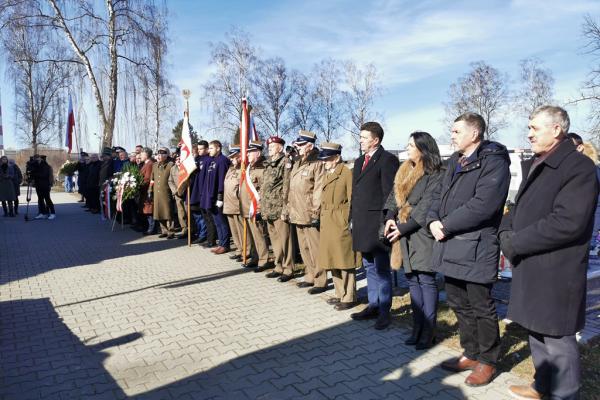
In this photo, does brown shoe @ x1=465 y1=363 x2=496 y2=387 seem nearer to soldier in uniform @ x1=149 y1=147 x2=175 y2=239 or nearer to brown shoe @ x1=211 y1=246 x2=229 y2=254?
brown shoe @ x1=211 y1=246 x2=229 y2=254

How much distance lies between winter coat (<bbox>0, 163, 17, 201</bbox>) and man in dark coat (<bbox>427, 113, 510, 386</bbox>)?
1593cm

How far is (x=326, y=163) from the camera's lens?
583 cm

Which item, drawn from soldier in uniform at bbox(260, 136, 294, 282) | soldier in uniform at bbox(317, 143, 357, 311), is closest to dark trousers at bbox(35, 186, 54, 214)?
soldier in uniform at bbox(260, 136, 294, 282)

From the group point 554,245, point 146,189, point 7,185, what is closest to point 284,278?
point 554,245

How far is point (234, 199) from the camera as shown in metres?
8.41

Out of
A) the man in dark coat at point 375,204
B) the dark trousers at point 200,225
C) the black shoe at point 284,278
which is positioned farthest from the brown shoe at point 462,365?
the dark trousers at point 200,225

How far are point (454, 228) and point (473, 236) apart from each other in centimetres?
16

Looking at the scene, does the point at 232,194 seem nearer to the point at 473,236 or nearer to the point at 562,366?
the point at 473,236

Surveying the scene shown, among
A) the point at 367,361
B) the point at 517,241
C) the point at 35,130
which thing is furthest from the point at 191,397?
the point at 35,130

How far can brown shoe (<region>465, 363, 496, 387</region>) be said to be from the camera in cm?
362

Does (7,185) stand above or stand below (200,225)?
above

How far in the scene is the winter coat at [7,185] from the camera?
50.8ft

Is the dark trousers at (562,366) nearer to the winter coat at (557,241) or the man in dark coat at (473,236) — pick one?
the winter coat at (557,241)

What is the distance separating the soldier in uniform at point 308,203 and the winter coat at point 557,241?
3.20 meters
